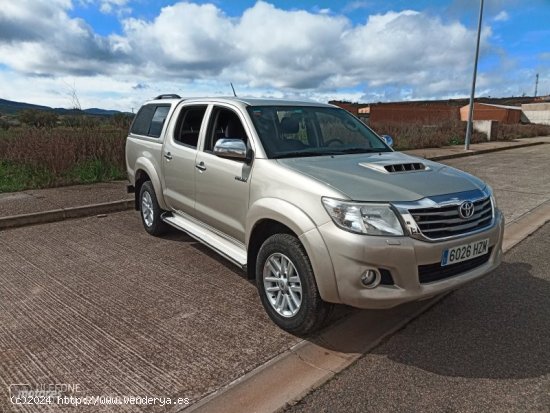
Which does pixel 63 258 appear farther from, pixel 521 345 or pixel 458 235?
pixel 521 345

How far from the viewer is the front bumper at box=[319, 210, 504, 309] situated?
272cm

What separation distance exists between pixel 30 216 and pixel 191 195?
10.6ft

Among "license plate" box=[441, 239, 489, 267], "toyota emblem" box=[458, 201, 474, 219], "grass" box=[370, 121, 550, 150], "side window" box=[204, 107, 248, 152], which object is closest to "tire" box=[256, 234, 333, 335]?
"license plate" box=[441, 239, 489, 267]

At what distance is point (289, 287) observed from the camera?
3.22m

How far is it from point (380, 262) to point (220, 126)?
2403mm

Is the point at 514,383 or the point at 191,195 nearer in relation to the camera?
the point at 514,383

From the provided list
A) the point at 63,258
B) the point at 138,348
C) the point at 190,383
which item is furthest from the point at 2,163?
the point at 190,383

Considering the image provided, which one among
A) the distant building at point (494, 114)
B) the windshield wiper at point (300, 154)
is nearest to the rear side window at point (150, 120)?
the windshield wiper at point (300, 154)

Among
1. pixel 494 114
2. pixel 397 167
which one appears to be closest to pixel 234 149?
pixel 397 167

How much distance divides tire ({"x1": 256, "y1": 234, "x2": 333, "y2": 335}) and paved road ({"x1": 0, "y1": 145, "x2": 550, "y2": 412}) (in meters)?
0.16

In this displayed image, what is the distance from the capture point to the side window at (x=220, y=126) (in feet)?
13.9

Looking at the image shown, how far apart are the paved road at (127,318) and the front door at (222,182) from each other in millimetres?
646

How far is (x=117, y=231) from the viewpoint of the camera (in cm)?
603

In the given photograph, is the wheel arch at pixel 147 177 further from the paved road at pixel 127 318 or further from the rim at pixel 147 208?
the paved road at pixel 127 318
